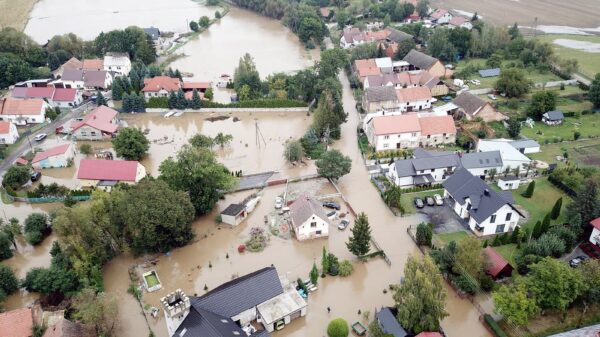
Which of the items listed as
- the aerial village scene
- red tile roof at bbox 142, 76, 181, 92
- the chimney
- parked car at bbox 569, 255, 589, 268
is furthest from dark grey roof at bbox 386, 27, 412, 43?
the chimney

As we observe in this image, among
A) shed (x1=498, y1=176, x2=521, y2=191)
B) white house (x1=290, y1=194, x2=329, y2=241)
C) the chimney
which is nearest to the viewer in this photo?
the chimney

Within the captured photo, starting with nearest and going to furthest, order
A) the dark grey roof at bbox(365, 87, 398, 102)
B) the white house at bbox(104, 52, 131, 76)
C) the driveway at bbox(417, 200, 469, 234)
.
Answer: the driveway at bbox(417, 200, 469, 234)
the dark grey roof at bbox(365, 87, 398, 102)
the white house at bbox(104, 52, 131, 76)

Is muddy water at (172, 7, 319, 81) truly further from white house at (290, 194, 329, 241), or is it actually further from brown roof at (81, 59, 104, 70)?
white house at (290, 194, 329, 241)

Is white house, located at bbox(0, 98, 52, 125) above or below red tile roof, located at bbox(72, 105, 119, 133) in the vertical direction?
below

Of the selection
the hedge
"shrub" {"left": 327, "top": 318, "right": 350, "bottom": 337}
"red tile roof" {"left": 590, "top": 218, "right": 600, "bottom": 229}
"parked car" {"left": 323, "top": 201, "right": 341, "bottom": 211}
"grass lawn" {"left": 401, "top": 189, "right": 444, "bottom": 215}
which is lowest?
"parked car" {"left": 323, "top": 201, "right": 341, "bottom": 211}

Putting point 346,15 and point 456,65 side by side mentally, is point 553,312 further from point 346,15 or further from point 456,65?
point 346,15

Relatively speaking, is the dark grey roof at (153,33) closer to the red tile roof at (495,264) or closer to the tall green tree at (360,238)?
the tall green tree at (360,238)
